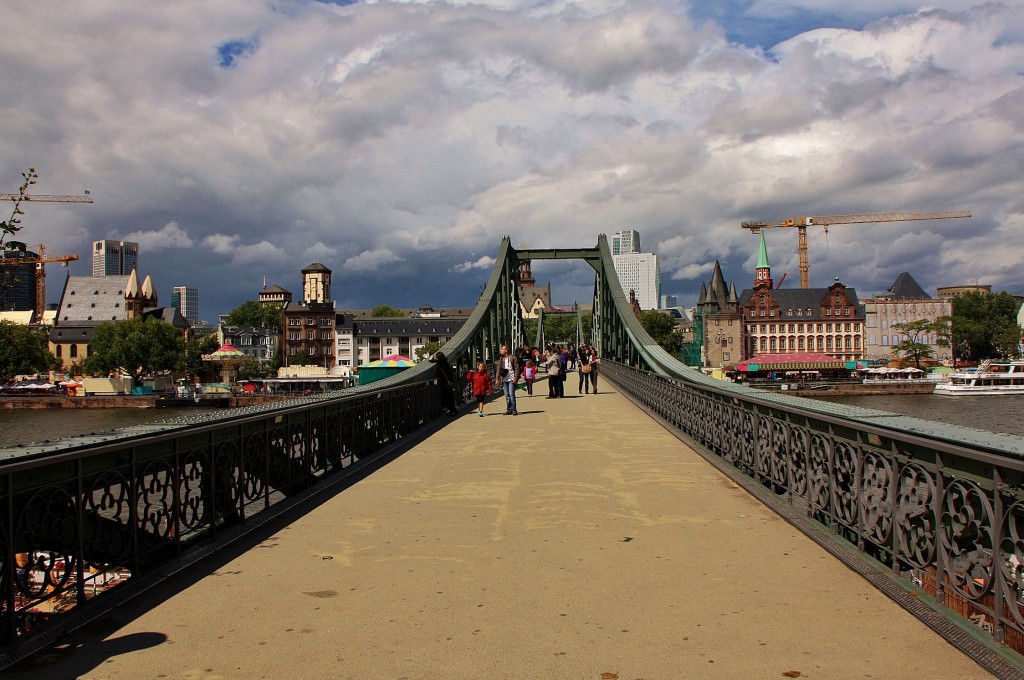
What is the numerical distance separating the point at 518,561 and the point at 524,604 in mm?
737

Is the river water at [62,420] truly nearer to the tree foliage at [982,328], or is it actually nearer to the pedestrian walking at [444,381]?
the pedestrian walking at [444,381]

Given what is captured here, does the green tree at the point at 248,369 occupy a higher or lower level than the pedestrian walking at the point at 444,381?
lower

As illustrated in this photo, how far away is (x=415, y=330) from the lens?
360ft

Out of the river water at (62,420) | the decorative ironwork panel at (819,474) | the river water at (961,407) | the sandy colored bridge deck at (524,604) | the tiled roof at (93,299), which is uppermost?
the tiled roof at (93,299)

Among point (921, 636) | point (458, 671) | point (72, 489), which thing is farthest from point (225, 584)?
point (921, 636)

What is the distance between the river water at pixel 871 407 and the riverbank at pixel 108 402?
1839 millimetres

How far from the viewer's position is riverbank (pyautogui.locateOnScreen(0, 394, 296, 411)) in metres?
67.0

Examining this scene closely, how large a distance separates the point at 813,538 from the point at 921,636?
161 centimetres

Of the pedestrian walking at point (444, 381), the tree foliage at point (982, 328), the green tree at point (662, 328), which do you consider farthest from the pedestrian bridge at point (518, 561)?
the green tree at point (662, 328)

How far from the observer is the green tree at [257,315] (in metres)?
136

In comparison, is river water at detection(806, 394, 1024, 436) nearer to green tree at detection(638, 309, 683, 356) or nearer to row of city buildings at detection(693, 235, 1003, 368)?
row of city buildings at detection(693, 235, 1003, 368)

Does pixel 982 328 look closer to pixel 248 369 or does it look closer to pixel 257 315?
pixel 248 369

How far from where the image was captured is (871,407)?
40.0 meters

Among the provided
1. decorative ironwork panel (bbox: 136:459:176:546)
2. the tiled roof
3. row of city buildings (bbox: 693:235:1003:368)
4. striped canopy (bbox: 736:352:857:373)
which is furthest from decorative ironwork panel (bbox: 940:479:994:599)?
the tiled roof
